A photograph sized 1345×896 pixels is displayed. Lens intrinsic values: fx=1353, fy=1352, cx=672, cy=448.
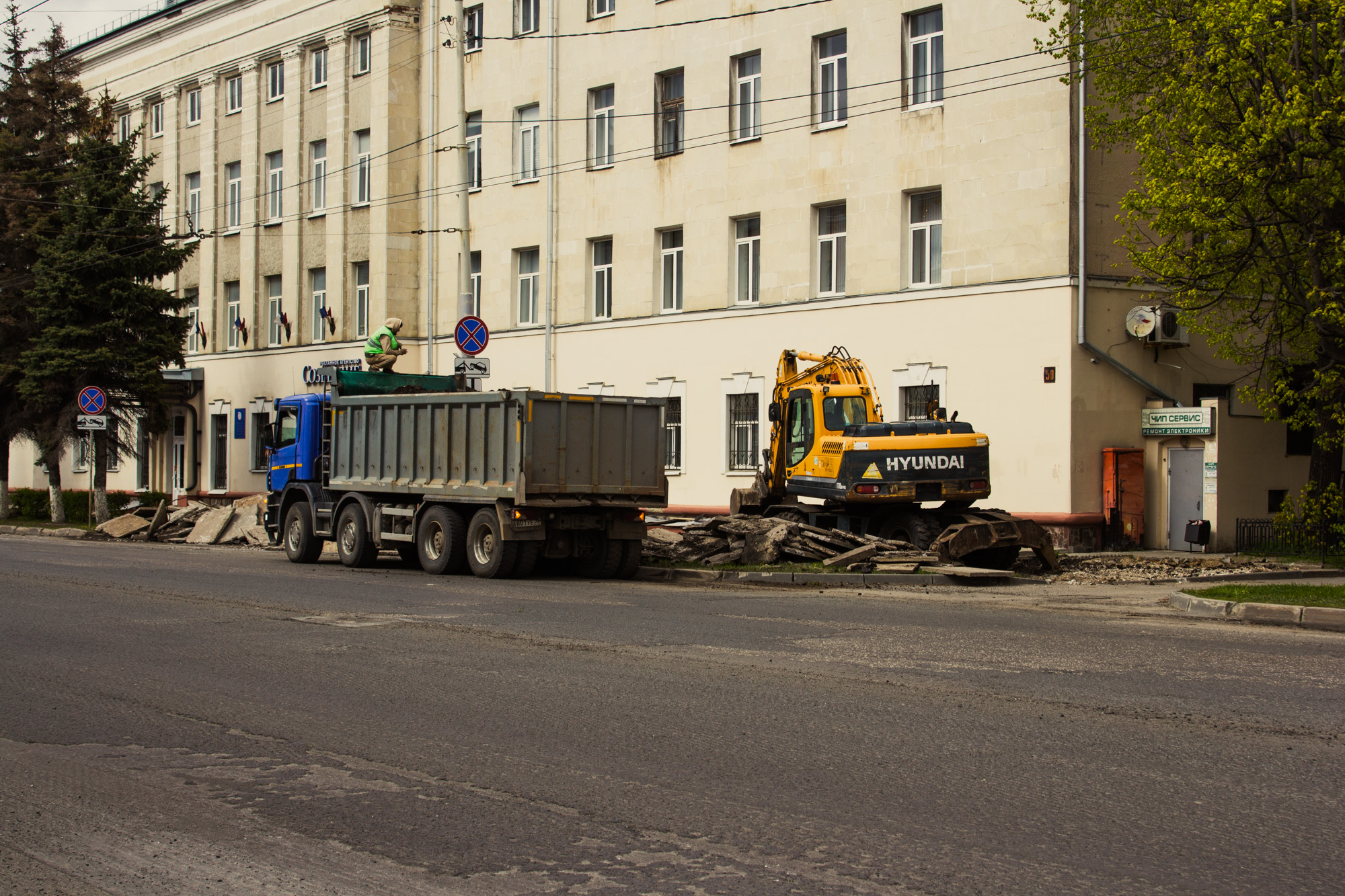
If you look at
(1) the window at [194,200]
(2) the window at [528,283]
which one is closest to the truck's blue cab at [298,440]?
(2) the window at [528,283]

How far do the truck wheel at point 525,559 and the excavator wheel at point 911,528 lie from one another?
5.37 metres

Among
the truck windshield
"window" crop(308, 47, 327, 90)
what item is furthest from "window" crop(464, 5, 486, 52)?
the truck windshield

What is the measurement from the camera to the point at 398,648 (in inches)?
421

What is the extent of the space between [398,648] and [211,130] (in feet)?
131

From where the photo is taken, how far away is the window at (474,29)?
36.4 m

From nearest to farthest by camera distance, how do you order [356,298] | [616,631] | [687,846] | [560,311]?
[687,846], [616,631], [560,311], [356,298]

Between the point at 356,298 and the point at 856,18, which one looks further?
the point at 356,298

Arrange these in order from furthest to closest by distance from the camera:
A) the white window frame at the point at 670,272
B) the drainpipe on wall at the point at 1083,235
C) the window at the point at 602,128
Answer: the window at the point at 602,128
the white window frame at the point at 670,272
the drainpipe on wall at the point at 1083,235

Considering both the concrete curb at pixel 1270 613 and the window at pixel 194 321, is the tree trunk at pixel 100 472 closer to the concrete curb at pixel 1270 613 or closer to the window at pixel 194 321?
the window at pixel 194 321

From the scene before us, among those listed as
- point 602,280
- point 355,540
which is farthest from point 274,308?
point 355,540

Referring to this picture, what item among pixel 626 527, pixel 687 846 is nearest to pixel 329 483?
pixel 626 527

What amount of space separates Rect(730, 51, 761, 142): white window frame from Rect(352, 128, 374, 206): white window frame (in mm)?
14306

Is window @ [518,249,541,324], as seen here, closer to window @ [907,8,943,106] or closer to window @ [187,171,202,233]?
window @ [907,8,943,106]

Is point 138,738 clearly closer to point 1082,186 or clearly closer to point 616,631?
point 616,631
